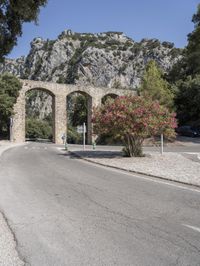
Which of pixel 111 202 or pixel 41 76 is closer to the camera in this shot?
pixel 111 202

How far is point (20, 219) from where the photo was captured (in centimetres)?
823

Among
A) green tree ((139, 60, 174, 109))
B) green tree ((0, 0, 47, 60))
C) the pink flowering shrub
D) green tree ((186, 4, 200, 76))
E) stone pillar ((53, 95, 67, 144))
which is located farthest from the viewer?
stone pillar ((53, 95, 67, 144))

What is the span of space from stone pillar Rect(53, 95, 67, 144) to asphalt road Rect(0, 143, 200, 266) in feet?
159

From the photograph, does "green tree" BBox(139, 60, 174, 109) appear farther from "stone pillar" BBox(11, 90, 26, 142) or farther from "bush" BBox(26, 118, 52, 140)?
"bush" BBox(26, 118, 52, 140)

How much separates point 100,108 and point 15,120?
33.9 metres

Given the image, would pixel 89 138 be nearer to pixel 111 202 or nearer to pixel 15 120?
pixel 15 120

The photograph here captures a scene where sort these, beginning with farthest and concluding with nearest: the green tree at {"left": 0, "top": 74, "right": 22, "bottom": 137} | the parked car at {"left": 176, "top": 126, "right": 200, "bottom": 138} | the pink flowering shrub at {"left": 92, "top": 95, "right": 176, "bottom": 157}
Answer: the green tree at {"left": 0, "top": 74, "right": 22, "bottom": 137}, the parked car at {"left": 176, "top": 126, "right": 200, "bottom": 138}, the pink flowering shrub at {"left": 92, "top": 95, "right": 176, "bottom": 157}

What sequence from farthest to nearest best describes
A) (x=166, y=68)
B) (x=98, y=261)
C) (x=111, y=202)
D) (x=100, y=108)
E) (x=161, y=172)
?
1. (x=166, y=68)
2. (x=100, y=108)
3. (x=161, y=172)
4. (x=111, y=202)
5. (x=98, y=261)

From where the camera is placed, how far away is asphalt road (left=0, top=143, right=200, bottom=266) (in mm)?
5621

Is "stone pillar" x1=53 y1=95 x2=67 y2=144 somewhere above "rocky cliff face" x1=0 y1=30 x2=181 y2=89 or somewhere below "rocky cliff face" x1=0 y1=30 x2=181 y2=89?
below

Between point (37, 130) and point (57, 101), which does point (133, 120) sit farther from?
point (37, 130)

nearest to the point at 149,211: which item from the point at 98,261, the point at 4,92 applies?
the point at 98,261

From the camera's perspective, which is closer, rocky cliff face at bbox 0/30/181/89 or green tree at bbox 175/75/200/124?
green tree at bbox 175/75/200/124

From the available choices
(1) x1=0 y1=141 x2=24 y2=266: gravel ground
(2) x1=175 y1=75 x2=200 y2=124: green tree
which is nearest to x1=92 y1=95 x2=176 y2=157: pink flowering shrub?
(1) x1=0 y1=141 x2=24 y2=266: gravel ground
